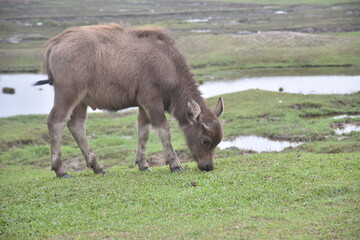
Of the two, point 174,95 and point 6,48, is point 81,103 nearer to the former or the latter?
point 174,95

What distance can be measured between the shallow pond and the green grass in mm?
18746

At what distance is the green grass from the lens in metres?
7.85

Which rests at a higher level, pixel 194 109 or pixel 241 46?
pixel 194 109

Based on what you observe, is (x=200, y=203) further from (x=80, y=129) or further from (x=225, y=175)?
(x=80, y=129)

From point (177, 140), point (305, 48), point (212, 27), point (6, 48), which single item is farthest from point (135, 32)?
point (212, 27)

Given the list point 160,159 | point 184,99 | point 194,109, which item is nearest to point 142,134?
point 184,99

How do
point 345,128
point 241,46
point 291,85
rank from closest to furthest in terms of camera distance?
point 345,128 < point 291,85 < point 241,46

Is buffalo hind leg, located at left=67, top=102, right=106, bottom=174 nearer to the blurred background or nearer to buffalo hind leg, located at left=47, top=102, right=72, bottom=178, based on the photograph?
buffalo hind leg, located at left=47, top=102, right=72, bottom=178

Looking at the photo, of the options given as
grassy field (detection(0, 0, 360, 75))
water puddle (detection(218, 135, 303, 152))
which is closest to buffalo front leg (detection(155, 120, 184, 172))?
grassy field (detection(0, 0, 360, 75))

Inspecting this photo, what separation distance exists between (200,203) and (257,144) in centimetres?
1019

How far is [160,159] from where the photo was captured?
18.4 metres

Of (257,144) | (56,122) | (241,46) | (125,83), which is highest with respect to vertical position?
(125,83)

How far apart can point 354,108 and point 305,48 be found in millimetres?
22719

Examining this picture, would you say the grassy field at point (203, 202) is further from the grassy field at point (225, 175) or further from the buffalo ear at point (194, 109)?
the buffalo ear at point (194, 109)
